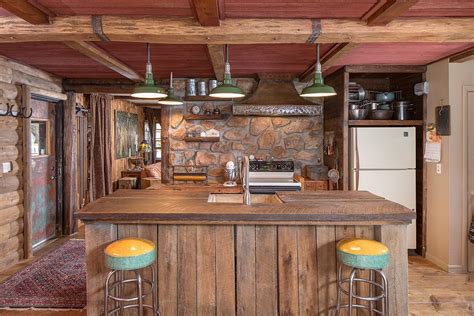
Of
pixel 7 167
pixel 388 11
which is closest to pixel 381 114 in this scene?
pixel 388 11

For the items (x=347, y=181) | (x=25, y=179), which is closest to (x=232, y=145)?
(x=347, y=181)

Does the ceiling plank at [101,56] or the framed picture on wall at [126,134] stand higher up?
the ceiling plank at [101,56]

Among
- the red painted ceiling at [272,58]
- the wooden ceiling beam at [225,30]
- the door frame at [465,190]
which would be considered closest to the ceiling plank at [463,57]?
the door frame at [465,190]

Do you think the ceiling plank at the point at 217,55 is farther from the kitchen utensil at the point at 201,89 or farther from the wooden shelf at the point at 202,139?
the wooden shelf at the point at 202,139

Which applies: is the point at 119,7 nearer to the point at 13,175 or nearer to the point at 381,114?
the point at 13,175

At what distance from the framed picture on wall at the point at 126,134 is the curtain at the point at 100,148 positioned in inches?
36.0

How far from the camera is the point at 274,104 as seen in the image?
5.63 m

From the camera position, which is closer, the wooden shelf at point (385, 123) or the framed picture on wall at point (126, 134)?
the wooden shelf at point (385, 123)

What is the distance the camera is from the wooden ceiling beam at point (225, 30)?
314 cm

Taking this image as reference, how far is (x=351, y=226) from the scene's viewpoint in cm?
306

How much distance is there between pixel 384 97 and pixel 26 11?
14.6 ft

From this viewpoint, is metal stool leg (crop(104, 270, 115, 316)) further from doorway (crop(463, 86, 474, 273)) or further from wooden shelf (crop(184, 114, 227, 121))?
doorway (crop(463, 86, 474, 273))

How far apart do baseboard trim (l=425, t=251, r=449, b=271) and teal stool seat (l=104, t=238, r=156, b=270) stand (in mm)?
3615

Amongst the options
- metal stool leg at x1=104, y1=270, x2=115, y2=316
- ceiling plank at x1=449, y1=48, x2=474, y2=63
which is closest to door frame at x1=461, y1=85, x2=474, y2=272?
ceiling plank at x1=449, y1=48, x2=474, y2=63
